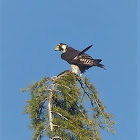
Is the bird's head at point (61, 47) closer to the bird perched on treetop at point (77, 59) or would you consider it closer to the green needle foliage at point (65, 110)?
the bird perched on treetop at point (77, 59)

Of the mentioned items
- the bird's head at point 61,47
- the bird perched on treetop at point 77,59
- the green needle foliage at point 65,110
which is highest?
the bird's head at point 61,47

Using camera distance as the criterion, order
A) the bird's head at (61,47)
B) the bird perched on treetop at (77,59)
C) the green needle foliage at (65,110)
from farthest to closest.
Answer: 1. the bird's head at (61,47)
2. the bird perched on treetop at (77,59)
3. the green needle foliage at (65,110)

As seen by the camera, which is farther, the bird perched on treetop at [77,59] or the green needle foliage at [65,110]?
the bird perched on treetop at [77,59]

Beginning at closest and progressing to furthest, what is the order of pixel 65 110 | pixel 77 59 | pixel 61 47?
pixel 65 110 < pixel 77 59 < pixel 61 47

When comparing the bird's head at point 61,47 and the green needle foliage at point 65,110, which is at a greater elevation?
the bird's head at point 61,47

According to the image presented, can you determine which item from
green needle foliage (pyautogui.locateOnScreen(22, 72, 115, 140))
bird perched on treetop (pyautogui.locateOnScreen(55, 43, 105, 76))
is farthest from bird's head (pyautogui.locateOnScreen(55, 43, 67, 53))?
green needle foliage (pyautogui.locateOnScreen(22, 72, 115, 140))

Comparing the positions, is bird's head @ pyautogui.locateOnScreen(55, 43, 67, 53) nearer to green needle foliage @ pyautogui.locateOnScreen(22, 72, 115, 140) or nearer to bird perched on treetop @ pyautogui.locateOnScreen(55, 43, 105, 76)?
bird perched on treetop @ pyautogui.locateOnScreen(55, 43, 105, 76)

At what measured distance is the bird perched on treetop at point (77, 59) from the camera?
9163 mm

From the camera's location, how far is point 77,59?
9.56 m

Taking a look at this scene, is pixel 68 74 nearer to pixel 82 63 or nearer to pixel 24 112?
pixel 24 112

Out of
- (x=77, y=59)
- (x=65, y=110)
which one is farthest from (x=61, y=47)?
(x=65, y=110)

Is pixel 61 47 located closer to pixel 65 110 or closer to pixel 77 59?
pixel 77 59

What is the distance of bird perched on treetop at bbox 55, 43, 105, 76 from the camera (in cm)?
916

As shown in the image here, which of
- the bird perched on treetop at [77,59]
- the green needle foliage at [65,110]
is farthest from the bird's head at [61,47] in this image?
the green needle foliage at [65,110]
